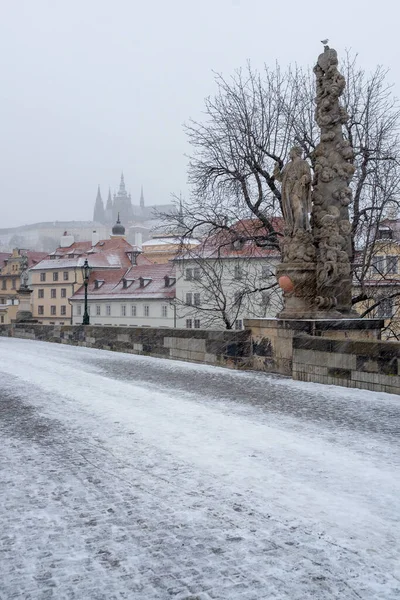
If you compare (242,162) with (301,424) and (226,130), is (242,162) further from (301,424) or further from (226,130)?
(301,424)

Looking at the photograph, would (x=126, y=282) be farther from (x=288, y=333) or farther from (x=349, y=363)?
(x=349, y=363)

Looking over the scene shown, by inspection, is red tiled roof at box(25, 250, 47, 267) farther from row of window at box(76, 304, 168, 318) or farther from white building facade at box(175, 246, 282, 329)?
white building facade at box(175, 246, 282, 329)

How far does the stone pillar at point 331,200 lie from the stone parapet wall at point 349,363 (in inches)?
50.2

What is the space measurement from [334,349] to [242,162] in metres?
11.3

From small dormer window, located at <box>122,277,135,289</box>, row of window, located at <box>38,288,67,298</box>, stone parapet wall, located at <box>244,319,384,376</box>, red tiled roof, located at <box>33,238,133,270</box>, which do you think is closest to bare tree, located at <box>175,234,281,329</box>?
stone parapet wall, located at <box>244,319,384,376</box>

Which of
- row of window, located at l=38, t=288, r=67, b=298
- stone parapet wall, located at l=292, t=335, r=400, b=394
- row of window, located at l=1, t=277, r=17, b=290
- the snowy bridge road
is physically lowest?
the snowy bridge road

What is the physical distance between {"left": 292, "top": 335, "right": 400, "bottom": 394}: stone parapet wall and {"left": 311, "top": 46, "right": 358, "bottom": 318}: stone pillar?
50.2 inches

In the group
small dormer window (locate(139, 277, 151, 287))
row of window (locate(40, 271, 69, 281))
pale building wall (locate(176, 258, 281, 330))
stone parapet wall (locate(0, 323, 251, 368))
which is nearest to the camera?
stone parapet wall (locate(0, 323, 251, 368))

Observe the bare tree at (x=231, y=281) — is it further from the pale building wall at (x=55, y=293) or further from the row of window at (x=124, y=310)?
the pale building wall at (x=55, y=293)

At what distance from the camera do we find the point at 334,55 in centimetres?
1249

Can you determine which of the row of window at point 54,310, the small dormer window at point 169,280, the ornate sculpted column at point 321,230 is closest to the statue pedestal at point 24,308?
the ornate sculpted column at point 321,230

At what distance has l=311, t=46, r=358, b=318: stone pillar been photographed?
11492 millimetres

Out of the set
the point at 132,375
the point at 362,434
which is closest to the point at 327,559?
the point at 362,434

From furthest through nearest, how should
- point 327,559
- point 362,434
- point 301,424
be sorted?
1. point 301,424
2. point 362,434
3. point 327,559
